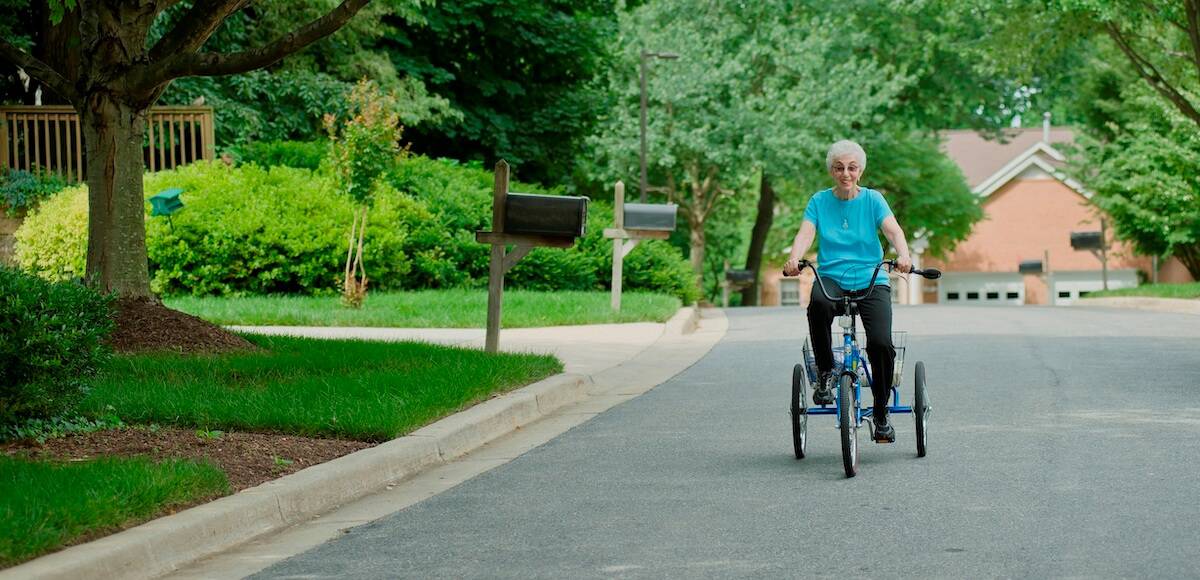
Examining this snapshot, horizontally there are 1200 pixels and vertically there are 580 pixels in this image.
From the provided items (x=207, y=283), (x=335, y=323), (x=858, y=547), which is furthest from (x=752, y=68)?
(x=858, y=547)

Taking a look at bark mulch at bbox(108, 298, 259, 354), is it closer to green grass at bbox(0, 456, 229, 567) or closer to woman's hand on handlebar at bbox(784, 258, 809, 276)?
green grass at bbox(0, 456, 229, 567)

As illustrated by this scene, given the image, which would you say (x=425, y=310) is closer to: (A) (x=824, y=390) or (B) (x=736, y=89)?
(A) (x=824, y=390)

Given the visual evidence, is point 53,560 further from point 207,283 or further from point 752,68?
point 752,68

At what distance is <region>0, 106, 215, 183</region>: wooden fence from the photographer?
27250mm

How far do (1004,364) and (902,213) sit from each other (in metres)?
44.5

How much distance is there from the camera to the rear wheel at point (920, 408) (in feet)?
28.8

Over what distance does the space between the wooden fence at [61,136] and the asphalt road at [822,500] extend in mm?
16767

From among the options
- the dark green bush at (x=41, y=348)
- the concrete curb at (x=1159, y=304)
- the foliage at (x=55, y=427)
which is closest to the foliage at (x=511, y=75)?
the concrete curb at (x=1159, y=304)

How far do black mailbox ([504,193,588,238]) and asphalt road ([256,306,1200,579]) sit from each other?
5.56 ft

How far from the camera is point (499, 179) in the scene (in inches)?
554

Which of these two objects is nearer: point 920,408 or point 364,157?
point 920,408

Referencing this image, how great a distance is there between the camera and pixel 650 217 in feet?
80.8

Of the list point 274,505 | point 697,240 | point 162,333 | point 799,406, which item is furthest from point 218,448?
point 697,240

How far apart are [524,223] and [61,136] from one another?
18.0 m
